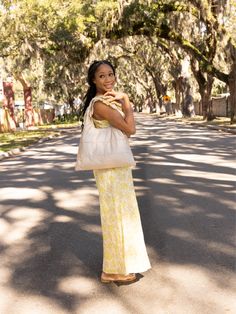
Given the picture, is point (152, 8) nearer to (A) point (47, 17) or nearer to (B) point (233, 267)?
(A) point (47, 17)

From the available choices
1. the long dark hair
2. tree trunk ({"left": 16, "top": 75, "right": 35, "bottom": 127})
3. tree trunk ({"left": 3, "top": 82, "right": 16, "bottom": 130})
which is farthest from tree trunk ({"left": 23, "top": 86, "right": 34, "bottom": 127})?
the long dark hair

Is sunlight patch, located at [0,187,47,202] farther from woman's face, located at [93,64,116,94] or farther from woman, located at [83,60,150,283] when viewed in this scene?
woman's face, located at [93,64,116,94]

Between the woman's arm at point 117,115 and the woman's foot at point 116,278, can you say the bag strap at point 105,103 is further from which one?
the woman's foot at point 116,278

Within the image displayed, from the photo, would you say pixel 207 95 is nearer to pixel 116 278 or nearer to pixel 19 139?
pixel 19 139

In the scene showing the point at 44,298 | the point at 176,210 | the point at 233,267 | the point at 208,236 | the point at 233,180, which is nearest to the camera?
the point at 44,298

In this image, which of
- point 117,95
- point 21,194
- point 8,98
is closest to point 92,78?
point 117,95

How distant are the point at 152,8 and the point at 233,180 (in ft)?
68.1

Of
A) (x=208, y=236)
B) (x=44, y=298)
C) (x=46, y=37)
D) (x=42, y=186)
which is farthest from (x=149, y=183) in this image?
(x=46, y=37)

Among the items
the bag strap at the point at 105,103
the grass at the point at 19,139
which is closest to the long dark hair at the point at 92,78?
the bag strap at the point at 105,103

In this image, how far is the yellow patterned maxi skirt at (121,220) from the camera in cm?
402

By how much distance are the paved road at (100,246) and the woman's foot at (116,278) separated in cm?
6

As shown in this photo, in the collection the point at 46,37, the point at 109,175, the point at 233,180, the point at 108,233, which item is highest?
the point at 46,37

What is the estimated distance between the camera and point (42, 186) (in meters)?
9.70

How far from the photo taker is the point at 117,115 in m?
3.84
